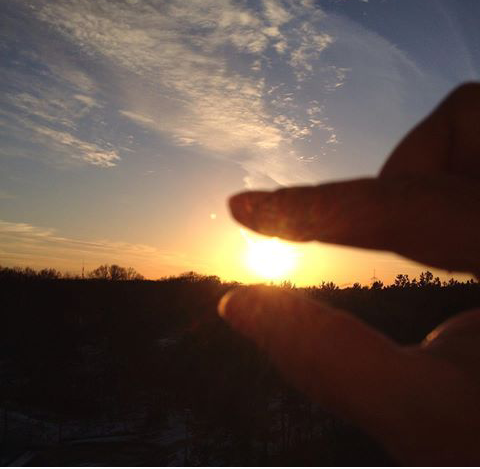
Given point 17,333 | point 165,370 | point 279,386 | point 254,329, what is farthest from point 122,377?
point 254,329

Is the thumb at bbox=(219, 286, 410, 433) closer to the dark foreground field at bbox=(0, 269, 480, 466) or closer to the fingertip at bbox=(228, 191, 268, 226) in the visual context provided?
the fingertip at bbox=(228, 191, 268, 226)

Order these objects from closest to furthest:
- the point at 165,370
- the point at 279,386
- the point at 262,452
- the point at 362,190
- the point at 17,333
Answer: the point at 362,190
the point at 262,452
the point at 279,386
the point at 165,370
the point at 17,333

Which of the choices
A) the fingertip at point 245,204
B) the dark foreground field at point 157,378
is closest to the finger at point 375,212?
the fingertip at point 245,204

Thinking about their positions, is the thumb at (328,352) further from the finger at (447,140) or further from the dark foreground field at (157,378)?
the dark foreground field at (157,378)

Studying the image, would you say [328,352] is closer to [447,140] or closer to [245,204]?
[245,204]

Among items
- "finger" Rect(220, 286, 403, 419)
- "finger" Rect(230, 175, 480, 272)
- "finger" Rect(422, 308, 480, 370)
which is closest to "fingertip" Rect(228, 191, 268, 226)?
"finger" Rect(230, 175, 480, 272)

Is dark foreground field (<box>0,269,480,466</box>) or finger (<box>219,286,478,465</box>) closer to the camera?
finger (<box>219,286,478,465</box>)

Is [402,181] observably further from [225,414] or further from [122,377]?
[122,377]
